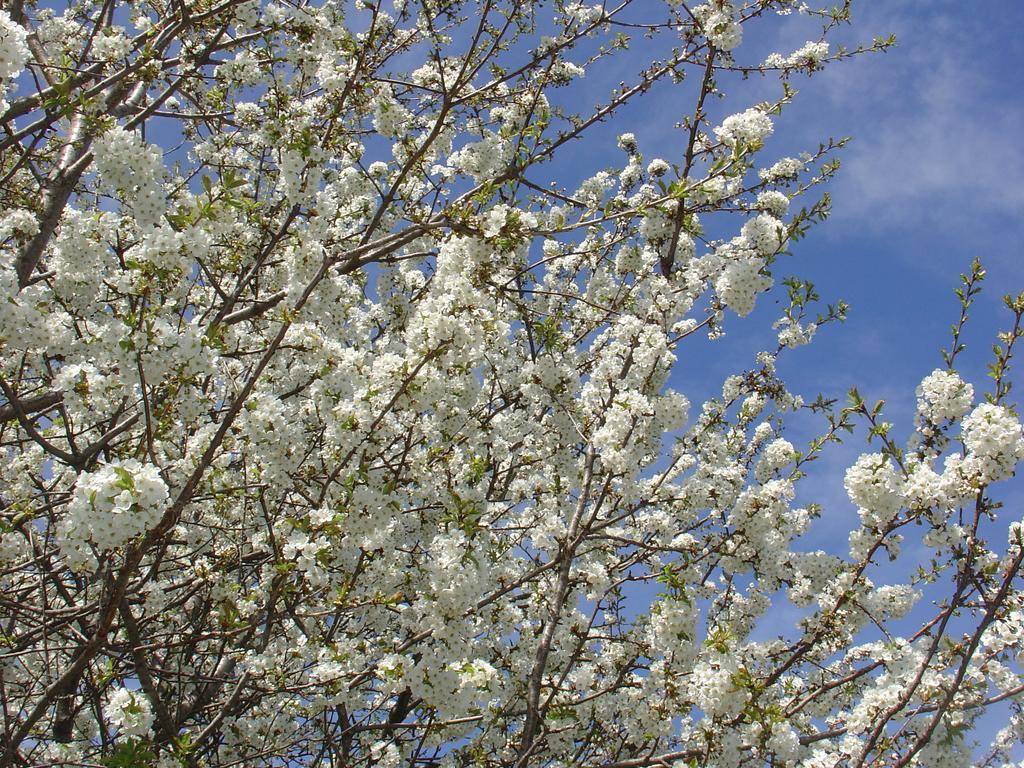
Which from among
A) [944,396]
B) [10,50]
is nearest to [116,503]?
[10,50]

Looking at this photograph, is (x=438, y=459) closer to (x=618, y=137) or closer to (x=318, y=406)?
(x=318, y=406)

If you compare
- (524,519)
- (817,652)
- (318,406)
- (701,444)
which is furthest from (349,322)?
(817,652)

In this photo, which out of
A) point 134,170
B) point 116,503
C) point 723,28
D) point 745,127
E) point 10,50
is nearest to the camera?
point 116,503

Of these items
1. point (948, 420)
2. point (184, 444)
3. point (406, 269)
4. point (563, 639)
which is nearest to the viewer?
point (948, 420)

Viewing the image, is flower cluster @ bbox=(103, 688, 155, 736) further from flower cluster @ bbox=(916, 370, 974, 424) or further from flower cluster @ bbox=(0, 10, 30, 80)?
flower cluster @ bbox=(916, 370, 974, 424)

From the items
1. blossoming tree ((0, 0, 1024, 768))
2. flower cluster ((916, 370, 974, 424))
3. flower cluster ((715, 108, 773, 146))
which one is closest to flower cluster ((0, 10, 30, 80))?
blossoming tree ((0, 0, 1024, 768))

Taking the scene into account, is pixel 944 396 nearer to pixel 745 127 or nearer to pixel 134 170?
pixel 745 127

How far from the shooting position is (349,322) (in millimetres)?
6508

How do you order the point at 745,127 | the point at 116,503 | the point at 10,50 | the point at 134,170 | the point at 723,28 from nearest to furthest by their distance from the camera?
the point at 116,503 → the point at 10,50 → the point at 134,170 → the point at 745,127 → the point at 723,28

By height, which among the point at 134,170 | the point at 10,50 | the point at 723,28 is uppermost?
the point at 723,28

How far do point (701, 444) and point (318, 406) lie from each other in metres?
3.42

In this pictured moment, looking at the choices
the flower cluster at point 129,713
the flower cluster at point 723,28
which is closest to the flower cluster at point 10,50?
the flower cluster at point 129,713

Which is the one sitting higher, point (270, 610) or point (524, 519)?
point (524, 519)

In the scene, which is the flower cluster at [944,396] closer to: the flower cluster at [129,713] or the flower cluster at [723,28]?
the flower cluster at [723,28]
